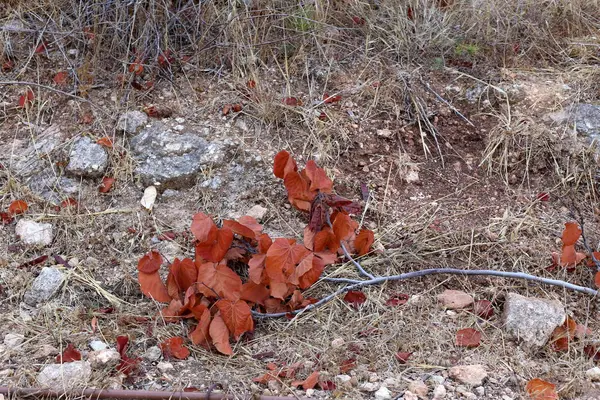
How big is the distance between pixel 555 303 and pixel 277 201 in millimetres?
970

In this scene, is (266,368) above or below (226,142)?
below

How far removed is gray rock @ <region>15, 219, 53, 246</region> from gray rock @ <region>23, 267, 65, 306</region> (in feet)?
0.64

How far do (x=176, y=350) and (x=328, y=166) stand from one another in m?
0.92

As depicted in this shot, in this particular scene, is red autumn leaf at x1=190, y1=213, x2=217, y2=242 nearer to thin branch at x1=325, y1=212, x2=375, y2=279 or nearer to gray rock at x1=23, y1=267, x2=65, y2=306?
thin branch at x1=325, y1=212, x2=375, y2=279

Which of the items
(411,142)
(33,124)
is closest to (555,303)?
(411,142)

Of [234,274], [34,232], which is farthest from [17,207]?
A: [234,274]

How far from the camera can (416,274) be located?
2.20m

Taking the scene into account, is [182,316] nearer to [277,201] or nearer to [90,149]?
[277,201]

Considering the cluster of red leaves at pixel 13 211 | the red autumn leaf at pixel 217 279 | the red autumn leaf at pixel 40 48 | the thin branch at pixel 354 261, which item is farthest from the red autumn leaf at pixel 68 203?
the thin branch at pixel 354 261

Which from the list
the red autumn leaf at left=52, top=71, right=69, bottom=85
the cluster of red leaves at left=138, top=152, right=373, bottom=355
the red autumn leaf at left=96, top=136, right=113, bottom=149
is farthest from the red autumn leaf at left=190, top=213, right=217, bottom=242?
the red autumn leaf at left=52, top=71, right=69, bottom=85

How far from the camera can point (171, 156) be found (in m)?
2.60

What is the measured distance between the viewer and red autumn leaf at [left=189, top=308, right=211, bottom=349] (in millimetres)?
2014

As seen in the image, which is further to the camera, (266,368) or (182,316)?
(182,316)

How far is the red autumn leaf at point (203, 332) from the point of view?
2.01m
